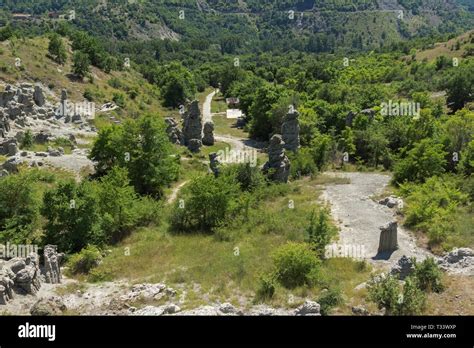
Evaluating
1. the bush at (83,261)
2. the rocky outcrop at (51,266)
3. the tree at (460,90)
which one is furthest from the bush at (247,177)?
the tree at (460,90)

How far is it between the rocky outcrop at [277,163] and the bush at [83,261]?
18.9 m

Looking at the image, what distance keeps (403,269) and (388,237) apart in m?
3.89

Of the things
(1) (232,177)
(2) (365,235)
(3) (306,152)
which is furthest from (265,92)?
(2) (365,235)

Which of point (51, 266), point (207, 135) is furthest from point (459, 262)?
point (207, 135)

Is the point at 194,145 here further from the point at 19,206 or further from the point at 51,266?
the point at 51,266

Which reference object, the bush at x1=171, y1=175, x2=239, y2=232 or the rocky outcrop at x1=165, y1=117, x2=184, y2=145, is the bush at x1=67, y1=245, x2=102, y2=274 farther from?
the rocky outcrop at x1=165, y1=117, x2=184, y2=145

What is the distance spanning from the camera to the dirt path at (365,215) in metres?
27.4

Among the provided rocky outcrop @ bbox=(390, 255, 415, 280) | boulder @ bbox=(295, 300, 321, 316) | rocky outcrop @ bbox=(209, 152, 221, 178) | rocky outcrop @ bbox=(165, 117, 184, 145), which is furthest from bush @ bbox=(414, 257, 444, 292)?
rocky outcrop @ bbox=(165, 117, 184, 145)

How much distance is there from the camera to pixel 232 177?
122 ft

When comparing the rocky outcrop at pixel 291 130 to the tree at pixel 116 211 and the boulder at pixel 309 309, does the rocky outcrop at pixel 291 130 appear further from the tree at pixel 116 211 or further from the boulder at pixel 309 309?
the boulder at pixel 309 309

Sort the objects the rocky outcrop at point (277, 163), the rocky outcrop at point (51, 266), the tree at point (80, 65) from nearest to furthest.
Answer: the rocky outcrop at point (51, 266), the rocky outcrop at point (277, 163), the tree at point (80, 65)

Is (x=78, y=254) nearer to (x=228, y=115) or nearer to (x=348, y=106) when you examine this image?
(x=348, y=106)

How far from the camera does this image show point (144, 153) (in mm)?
40875

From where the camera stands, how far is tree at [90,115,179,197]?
40719 mm
